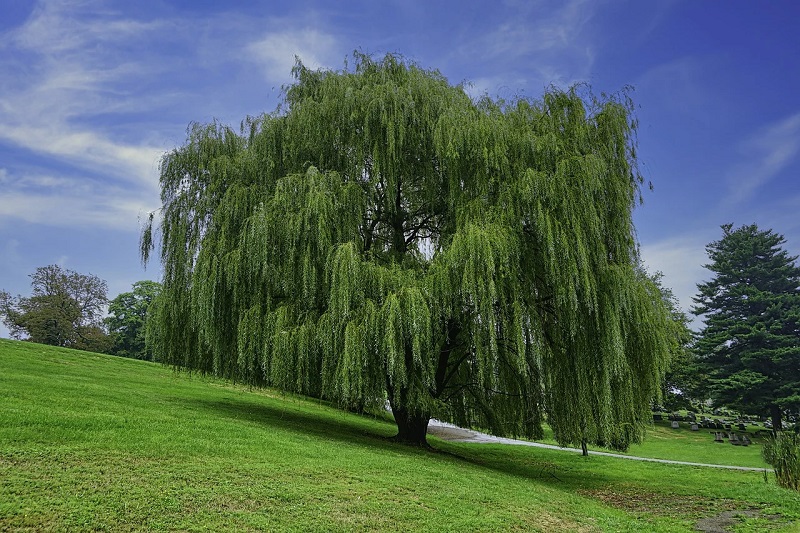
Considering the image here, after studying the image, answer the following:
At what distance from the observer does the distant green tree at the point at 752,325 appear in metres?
36.6

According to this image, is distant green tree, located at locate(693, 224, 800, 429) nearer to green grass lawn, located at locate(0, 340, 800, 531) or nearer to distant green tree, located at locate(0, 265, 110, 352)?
green grass lawn, located at locate(0, 340, 800, 531)

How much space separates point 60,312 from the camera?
43.5m

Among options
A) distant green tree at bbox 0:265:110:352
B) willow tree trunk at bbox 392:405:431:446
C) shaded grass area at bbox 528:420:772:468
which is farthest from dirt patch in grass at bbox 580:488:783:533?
distant green tree at bbox 0:265:110:352

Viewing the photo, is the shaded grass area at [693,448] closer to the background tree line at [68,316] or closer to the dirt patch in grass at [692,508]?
the dirt patch in grass at [692,508]

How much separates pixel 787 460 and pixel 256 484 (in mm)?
13627

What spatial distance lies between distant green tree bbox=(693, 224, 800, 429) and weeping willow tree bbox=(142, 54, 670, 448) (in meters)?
30.2

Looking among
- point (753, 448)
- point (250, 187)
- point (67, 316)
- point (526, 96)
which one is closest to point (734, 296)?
point (753, 448)

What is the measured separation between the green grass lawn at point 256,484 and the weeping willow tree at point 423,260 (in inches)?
59.4

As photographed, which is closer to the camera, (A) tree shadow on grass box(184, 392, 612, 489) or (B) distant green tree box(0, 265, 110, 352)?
(A) tree shadow on grass box(184, 392, 612, 489)

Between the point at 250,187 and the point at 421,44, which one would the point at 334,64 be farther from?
the point at 250,187

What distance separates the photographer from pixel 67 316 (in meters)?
44.3

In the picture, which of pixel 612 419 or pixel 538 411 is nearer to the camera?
pixel 612 419

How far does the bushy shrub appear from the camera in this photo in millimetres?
13062

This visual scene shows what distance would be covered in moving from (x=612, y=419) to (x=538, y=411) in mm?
1927
